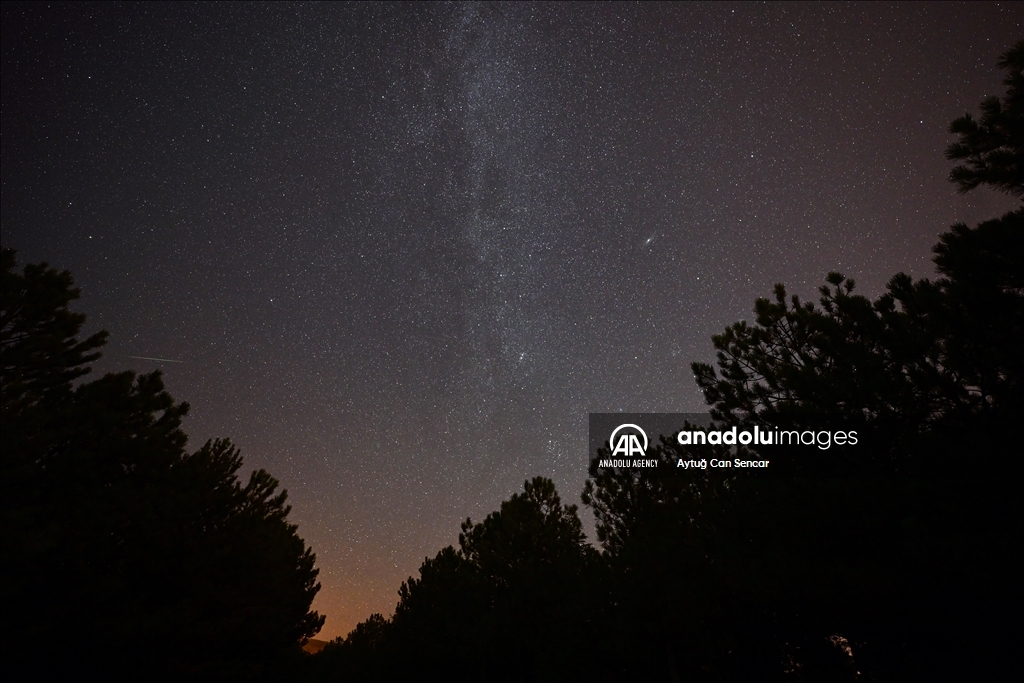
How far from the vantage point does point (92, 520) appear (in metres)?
9.52

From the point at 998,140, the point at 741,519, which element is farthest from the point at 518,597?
the point at 998,140

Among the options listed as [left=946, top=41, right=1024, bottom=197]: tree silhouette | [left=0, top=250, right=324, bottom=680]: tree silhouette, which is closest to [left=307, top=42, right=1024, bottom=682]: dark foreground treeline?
[left=946, top=41, right=1024, bottom=197]: tree silhouette

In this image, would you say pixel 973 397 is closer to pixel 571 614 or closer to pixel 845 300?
pixel 845 300

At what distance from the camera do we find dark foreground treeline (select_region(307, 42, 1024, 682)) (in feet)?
20.9

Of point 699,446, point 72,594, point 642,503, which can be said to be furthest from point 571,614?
point 72,594

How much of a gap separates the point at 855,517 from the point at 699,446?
21.0 feet

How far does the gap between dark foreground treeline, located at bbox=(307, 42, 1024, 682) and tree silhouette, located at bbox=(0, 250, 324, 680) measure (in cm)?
1178

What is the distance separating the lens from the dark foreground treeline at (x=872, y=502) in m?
6.36

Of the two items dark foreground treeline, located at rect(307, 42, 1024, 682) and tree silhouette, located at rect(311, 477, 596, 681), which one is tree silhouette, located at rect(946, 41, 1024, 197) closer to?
dark foreground treeline, located at rect(307, 42, 1024, 682)

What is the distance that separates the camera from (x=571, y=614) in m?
16.8

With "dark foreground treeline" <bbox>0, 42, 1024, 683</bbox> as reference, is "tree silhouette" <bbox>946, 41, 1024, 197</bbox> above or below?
above

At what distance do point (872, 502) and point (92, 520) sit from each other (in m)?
13.9

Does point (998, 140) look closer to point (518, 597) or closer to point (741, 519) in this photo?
point (741, 519)

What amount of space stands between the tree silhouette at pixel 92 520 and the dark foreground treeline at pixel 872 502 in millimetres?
11781
